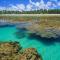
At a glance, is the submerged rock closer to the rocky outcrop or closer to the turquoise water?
the turquoise water

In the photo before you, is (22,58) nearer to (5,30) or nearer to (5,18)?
(5,30)

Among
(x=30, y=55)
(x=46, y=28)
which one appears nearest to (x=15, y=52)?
(x=30, y=55)

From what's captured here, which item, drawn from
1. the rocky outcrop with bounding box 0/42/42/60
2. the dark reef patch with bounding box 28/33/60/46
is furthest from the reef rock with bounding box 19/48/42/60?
the dark reef patch with bounding box 28/33/60/46

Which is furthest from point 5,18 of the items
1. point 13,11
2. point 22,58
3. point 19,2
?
point 22,58

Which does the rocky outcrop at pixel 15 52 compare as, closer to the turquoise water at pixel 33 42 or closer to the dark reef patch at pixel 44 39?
the turquoise water at pixel 33 42

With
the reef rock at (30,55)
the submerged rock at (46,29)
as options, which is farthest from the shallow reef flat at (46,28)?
the reef rock at (30,55)

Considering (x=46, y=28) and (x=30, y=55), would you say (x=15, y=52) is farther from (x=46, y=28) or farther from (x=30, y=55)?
(x=46, y=28)
